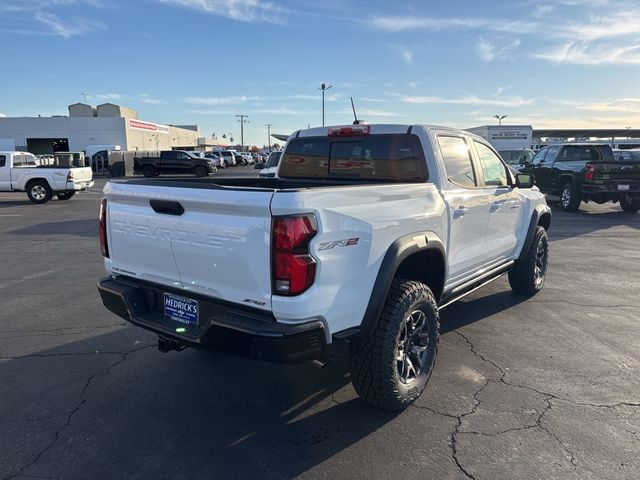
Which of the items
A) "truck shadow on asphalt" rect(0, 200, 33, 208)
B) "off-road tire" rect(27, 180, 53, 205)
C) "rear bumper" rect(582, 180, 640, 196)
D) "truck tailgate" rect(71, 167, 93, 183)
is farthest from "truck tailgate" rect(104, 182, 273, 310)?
"truck shadow on asphalt" rect(0, 200, 33, 208)

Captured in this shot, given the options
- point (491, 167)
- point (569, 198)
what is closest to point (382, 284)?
point (491, 167)

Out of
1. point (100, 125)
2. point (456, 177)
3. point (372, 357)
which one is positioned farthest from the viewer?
point (100, 125)

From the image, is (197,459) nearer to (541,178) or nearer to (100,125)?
(541,178)

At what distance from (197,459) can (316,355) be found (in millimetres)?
958

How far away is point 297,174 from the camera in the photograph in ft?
15.9

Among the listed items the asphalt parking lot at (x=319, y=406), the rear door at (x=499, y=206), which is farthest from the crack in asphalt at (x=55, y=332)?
the rear door at (x=499, y=206)

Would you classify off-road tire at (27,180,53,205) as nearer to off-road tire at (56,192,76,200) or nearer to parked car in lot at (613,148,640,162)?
off-road tire at (56,192,76,200)

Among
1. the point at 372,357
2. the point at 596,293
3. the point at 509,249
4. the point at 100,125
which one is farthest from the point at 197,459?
the point at 100,125

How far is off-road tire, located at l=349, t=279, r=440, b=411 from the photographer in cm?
317

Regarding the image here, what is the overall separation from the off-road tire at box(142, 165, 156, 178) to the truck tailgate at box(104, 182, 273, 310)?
34153 millimetres

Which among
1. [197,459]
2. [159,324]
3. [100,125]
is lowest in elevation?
[197,459]

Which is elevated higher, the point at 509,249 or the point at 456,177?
the point at 456,177

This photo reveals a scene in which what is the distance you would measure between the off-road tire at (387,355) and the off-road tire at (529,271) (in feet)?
9.54

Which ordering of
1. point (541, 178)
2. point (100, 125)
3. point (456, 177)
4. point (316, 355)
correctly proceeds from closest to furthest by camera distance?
point (316, 355) → point (456, 177) → point (541, 178) → point (100, 125)
